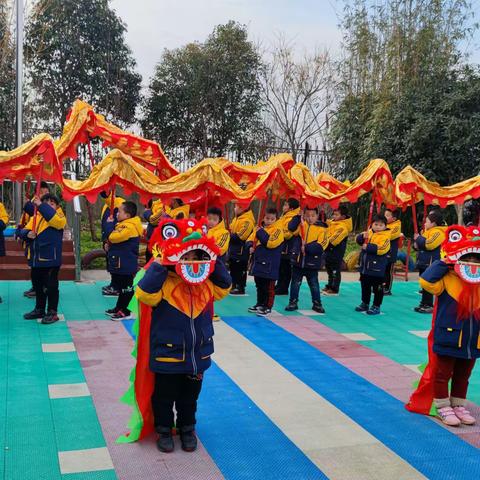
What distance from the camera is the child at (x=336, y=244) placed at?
9.12 metres

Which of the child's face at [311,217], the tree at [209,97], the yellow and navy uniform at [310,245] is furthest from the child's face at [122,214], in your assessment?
the tree at [209,97]

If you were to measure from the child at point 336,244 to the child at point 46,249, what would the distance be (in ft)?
13.9

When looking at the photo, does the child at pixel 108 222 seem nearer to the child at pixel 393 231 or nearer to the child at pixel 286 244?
the child at pixel 286 244

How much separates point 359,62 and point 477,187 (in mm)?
8636

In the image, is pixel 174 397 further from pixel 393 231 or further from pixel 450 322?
pixel 393 231

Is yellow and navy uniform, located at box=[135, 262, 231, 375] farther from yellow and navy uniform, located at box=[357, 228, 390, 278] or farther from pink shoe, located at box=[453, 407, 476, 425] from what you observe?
yellow and navy uniform, located at box=[357, 228, 390, 278]

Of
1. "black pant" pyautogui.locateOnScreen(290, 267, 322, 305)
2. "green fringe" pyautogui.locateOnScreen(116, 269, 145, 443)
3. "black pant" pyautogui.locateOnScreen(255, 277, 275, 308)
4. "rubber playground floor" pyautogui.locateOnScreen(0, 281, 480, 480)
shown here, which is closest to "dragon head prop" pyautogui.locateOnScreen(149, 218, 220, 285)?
"green fringe" pyautogui.locateOnScreen(116, 269, 145, 443)

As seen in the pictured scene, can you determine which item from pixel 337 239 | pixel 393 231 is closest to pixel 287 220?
pixel 337 239

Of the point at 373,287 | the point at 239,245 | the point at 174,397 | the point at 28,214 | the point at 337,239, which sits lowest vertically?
the point at 174,397

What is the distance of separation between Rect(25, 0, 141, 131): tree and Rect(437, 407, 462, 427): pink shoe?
1437cm

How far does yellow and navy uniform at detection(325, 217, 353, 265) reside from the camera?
909cm

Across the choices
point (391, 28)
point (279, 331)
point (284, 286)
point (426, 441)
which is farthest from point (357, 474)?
point (391, 28)

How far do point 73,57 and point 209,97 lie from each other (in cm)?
411

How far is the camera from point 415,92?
15.3m
